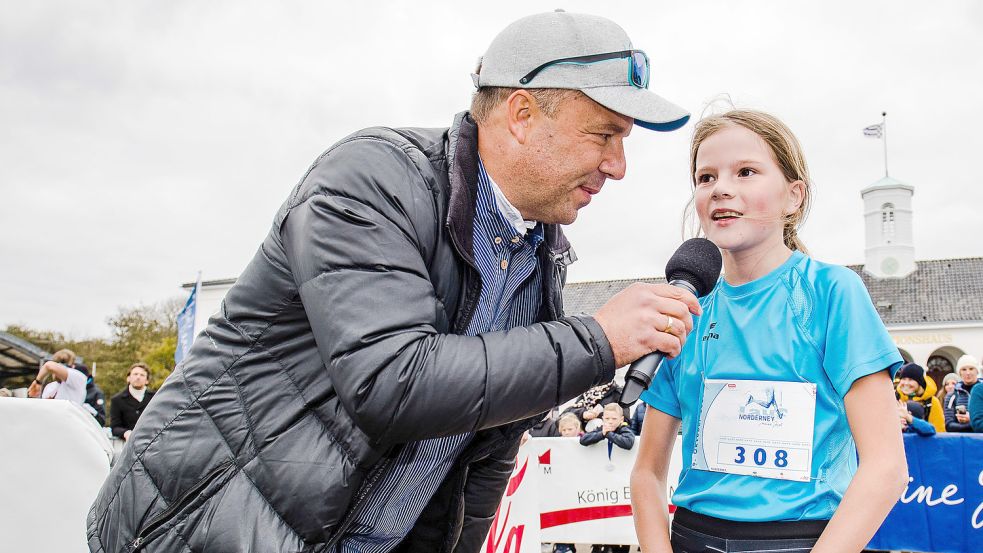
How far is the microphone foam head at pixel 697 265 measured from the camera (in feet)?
6.84

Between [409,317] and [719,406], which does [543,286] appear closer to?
[719,406]

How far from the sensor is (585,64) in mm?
1799

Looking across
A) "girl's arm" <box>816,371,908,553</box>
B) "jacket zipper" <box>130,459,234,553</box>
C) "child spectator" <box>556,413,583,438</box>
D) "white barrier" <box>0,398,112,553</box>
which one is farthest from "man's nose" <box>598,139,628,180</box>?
"child spectator" <box>556,413,583,438</box>

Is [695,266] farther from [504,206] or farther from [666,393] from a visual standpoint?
[504,206]

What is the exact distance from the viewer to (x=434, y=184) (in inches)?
69.7

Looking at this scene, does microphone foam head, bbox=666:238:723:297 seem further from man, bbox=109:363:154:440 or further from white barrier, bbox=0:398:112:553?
man, bbox=109:363:154:440

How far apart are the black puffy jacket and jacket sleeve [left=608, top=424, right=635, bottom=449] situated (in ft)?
21.5

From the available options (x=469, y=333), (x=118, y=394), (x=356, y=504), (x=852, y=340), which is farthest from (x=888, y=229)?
(x=356, y=504)

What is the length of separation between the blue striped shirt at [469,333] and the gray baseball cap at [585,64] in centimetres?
28

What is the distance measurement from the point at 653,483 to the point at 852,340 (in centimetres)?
73

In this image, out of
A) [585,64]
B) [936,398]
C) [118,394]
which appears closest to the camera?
[585,64]

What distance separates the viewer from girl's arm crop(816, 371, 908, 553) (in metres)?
1.72

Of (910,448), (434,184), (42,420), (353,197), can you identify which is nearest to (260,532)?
(353,197)

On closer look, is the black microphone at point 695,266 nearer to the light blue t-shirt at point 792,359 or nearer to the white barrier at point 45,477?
the light blue t-shirt at point 792,359
